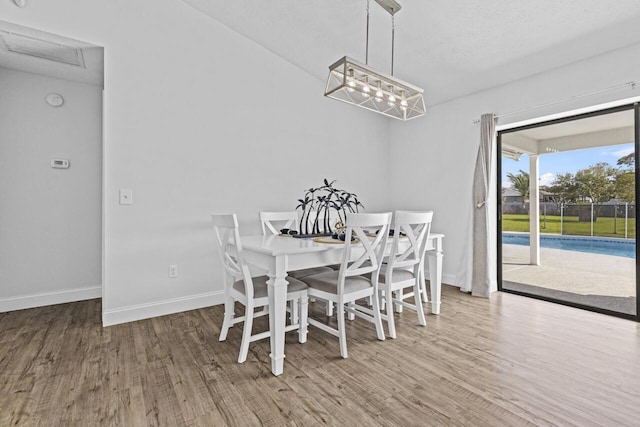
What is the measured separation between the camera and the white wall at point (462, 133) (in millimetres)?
2768

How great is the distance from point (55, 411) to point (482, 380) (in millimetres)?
2308

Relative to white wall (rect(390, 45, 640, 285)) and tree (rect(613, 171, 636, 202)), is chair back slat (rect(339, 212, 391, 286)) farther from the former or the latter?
tree (rect(613, 171, 636, 202))

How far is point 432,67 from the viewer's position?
344 cm

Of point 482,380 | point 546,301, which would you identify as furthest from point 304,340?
point 546,301

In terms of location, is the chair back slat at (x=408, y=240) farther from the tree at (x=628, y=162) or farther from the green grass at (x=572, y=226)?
the tree at (x=628, y=162)

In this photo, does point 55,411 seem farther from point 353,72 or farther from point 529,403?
point 353,72

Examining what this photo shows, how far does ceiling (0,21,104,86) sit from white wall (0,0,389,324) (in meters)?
0.08

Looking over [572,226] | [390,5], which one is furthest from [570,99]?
[390,5]

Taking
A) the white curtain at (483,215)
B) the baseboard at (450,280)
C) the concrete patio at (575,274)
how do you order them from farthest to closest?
the baseboard at (450,280) → the white curtain at (483,215) → the concrete patio at (575,274)

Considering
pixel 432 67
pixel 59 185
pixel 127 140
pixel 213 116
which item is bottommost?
pixel 59 185

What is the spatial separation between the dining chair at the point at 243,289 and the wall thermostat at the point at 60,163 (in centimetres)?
221

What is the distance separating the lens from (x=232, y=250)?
2.42 m

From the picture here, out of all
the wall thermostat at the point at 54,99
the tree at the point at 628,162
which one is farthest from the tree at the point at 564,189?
the wall thermostat at the point at 54,99

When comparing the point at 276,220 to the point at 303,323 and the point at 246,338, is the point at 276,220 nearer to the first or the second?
the point at 303,323
